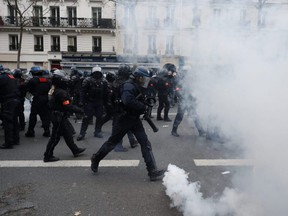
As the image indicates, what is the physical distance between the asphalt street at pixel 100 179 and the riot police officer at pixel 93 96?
0.60 meters

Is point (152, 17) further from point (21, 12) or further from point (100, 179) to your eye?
point (21, 12)

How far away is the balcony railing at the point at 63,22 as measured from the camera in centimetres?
780

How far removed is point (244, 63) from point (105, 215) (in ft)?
8.79

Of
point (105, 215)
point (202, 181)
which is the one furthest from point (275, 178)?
point (105, 215)

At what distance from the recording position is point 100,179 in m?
4.52

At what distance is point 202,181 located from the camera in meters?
4.39

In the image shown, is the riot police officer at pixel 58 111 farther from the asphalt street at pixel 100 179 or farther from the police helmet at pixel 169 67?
the police helmet at pixel 169 67

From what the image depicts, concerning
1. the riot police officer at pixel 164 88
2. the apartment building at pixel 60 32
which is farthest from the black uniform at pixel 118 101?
the riot police officer at pixel 164 88

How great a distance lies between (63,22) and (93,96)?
8.41m

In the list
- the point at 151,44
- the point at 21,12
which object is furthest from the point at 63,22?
the point at 151,44

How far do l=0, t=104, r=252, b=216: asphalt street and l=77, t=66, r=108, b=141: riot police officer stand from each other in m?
0.60

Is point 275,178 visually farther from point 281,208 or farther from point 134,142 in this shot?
point 134,142

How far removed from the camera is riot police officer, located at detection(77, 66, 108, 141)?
22.7ft

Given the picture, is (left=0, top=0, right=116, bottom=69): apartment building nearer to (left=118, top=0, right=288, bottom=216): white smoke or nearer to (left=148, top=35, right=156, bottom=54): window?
(left=148, top=35, right=156, bottom=54): window
